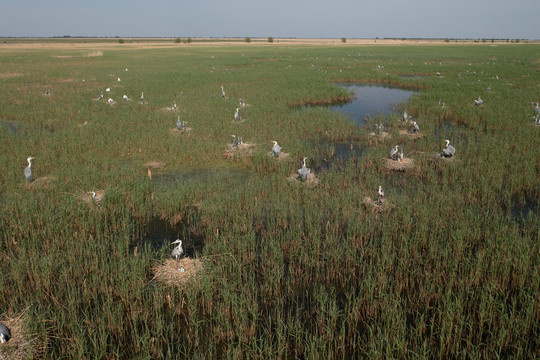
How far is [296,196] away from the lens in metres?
9.26

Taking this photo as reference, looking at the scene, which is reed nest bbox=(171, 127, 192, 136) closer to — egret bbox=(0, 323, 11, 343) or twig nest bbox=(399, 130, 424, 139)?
twig nest bbox=(399, 130, 424, 139)

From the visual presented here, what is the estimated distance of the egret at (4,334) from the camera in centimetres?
443

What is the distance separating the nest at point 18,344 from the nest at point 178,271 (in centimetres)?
190

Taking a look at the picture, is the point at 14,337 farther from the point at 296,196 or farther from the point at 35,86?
the point at 35,86

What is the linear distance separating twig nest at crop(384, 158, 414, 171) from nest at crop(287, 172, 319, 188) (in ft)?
9.13

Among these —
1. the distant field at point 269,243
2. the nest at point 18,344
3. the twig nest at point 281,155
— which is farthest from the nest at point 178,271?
the twig nest at point 281,155

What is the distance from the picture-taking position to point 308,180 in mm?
10102

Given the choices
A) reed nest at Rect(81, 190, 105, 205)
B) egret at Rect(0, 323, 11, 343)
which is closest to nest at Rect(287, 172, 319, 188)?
reed nest at Rect(81, 190, 105, 205)

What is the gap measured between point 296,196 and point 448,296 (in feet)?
16.1

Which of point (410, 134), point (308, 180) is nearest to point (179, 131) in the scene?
point (308, 180)

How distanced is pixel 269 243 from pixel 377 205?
302 centimetres

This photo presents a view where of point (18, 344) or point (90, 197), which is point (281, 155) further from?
point (18, 344)

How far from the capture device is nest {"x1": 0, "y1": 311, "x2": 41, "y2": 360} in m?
4.32

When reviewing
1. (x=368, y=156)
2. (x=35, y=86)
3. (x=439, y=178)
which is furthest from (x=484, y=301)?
(x=35, y=86)
